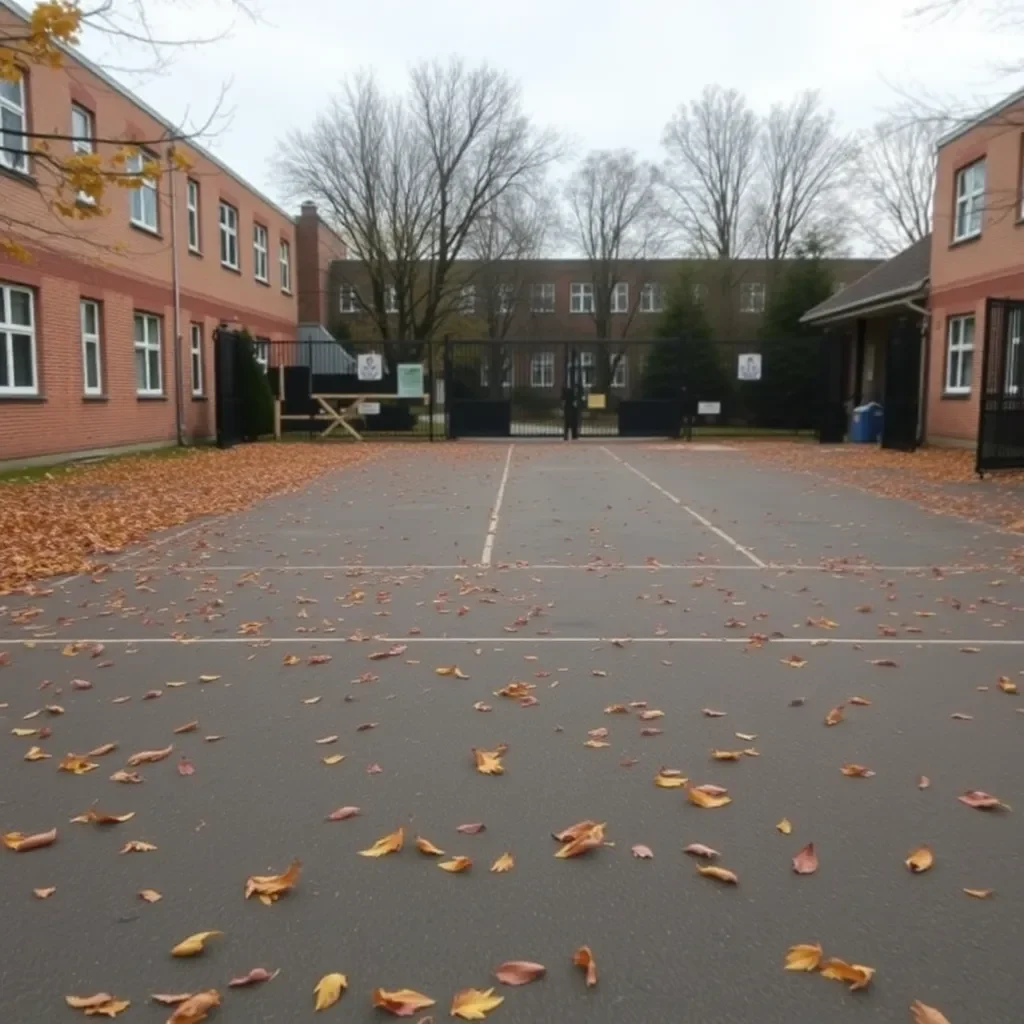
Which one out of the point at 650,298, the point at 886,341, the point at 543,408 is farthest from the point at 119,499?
the point at 650,298

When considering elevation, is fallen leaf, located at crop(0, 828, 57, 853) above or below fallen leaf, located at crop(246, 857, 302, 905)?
below

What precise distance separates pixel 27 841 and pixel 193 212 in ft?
83.1

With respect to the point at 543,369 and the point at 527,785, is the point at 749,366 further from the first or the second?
the point at 527,785

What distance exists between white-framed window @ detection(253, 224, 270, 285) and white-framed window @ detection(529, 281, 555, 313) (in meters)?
25.5

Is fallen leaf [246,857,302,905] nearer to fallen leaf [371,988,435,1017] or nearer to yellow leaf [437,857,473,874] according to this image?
yellow leaf [437,857,473,874]

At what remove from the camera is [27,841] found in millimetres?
→ 3457

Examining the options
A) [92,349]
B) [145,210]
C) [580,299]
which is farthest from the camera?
[580,299]

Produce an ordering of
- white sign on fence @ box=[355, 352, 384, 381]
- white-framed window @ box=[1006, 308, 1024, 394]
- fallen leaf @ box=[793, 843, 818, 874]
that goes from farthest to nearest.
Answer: white sign on fence @ box=[355, 352, 384, 381] → white-framed window @ box=[1006, 308, 1024, 394] → fallen leaf @ box=[793, 843, 818, 874]

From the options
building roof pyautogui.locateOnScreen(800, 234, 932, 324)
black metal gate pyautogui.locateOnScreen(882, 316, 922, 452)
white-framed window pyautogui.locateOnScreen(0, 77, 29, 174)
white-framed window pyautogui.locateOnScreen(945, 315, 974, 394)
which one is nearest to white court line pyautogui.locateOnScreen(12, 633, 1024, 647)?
white-framed window pyautogui.locateOnScreen(0, 77, 29, 174)

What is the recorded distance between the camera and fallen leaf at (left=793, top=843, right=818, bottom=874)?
3.21 metres

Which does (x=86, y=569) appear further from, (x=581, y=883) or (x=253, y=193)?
(x=253, y=193)

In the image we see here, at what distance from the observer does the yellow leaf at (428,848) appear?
11.0ft

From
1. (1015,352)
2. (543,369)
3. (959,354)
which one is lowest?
(1015,352)

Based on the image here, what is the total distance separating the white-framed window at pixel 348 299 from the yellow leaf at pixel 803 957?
3999 cm
